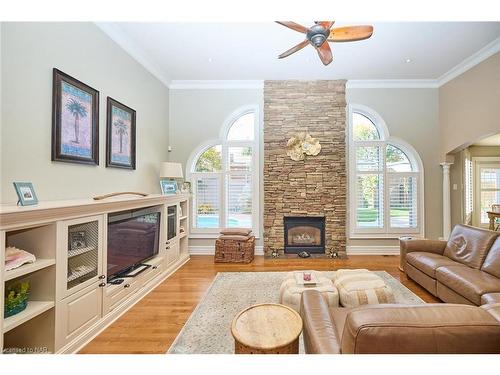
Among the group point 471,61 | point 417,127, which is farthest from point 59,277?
point 471,61

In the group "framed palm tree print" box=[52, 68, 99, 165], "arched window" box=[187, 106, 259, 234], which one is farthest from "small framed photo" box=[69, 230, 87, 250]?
"arched window" box=[187, 106, 259, 234]

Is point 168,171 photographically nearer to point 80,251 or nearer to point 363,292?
point 80,251

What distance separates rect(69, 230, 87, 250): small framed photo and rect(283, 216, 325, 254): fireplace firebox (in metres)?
3.55

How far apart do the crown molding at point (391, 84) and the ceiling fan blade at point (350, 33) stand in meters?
2.53

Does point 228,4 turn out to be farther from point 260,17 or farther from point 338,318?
point 338,318

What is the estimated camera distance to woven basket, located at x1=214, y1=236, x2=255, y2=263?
4.50 meters

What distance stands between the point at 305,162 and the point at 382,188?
169cm

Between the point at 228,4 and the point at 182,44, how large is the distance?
314 cm

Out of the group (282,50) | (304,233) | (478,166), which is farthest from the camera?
(478,166)

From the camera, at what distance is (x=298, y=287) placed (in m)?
2.46

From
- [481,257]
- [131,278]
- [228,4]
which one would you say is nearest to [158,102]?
[131,278]

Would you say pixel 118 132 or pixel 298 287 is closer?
pixel 298 287

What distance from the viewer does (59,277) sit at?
189 centimetres

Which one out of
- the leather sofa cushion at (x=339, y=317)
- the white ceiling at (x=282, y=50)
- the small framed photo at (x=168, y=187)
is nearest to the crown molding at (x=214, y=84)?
the white ceiling at (x=282, y=50)
